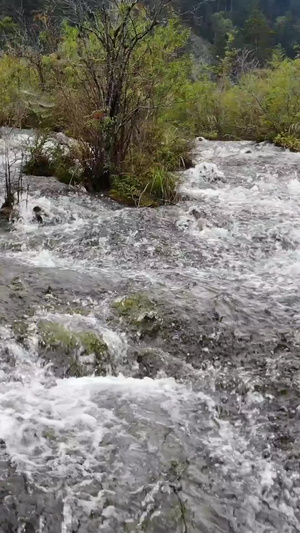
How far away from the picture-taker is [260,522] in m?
2.38

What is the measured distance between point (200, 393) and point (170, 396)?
21cm


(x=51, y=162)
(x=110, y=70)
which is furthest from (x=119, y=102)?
(x=51, y=162)

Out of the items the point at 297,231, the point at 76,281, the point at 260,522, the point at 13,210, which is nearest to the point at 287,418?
the point at 260,522

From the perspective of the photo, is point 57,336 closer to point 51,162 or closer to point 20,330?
point 20,330

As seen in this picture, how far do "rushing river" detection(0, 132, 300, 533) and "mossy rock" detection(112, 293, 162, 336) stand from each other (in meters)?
0.02

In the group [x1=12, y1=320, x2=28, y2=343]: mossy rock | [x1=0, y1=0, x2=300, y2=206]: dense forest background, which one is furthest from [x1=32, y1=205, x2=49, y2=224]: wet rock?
[x1=12, y1=320, x2=28, y2=343]: mossy rock

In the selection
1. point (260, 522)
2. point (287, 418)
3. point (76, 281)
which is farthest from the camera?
point (76, 281)

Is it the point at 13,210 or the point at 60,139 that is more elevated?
the point at 60,139

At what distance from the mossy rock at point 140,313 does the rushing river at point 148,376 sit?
0.02 metres

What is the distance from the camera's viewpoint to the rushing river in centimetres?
239

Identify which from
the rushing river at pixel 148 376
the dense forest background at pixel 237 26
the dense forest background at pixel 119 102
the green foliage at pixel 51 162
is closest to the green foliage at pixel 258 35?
the dense forest background at pixel 237 26

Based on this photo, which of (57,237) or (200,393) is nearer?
(200,393)

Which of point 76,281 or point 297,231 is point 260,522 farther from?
point 297,231

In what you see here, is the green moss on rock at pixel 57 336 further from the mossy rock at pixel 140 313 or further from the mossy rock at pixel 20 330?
the mossy rock at pixel 140 313
